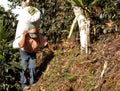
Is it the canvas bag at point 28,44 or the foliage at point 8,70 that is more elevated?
the canvas bag at point 28,44

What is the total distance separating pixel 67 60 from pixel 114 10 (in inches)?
58.9

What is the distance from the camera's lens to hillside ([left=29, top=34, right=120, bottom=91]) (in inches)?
270

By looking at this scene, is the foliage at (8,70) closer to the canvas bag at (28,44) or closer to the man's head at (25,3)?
the canvas bag at (28,44)

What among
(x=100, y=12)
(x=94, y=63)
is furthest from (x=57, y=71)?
(x=100, y=12)

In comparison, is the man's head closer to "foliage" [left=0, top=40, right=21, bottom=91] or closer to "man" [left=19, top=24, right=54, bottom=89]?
"foliage" [left=0, top=40, right=21, bottom=91]

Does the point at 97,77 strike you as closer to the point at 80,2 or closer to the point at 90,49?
the point at 90,49

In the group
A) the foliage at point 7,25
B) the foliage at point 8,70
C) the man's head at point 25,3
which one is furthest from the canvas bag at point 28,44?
the man's head at point 25,3

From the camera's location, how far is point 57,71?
8367mm

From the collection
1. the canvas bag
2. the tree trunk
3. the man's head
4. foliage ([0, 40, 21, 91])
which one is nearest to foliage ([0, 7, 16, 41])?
foliage ([0, 40, 21, 91])

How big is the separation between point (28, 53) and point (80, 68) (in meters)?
1.32

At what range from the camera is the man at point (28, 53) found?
27.8 ft

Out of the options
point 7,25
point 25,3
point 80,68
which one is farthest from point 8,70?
point 25,3

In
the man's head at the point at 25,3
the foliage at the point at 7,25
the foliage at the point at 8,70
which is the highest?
the man's head at the point at 25,3

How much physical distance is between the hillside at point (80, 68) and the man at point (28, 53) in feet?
0.77
